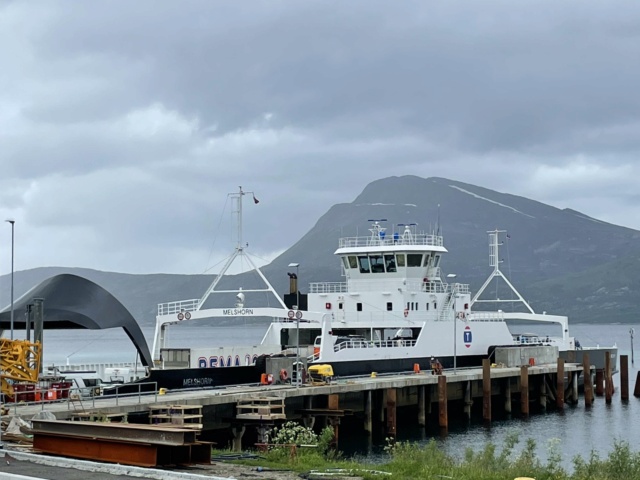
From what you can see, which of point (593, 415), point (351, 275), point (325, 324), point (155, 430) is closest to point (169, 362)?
point (325, 324)

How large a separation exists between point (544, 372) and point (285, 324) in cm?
1369

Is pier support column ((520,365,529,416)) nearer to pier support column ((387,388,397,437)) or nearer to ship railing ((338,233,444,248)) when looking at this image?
ship railing ((338,233,444,248))

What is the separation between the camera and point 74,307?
3375 cm

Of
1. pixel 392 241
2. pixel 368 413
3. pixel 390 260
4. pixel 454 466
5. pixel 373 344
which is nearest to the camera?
pixel 454 466

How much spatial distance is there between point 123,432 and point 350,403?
77.5ft

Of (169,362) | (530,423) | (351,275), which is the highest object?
(351,275)

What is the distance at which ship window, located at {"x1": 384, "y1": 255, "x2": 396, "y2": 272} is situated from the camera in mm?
52122

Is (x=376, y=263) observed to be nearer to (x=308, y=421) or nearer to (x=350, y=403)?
(x=350, y=403)

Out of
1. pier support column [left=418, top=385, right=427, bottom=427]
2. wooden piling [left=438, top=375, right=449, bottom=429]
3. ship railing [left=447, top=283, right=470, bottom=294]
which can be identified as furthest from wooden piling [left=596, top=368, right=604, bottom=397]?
wooden piling [left=438, top=375, right=449, bottom=429]

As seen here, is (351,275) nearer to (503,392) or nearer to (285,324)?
(285,324)

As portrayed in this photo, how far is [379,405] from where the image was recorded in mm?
42562

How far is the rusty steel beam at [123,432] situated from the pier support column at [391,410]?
71.3 ft

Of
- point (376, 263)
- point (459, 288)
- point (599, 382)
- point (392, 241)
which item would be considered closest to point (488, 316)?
point (599, 382)

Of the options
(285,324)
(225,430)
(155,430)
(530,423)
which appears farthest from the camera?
(285,324)
